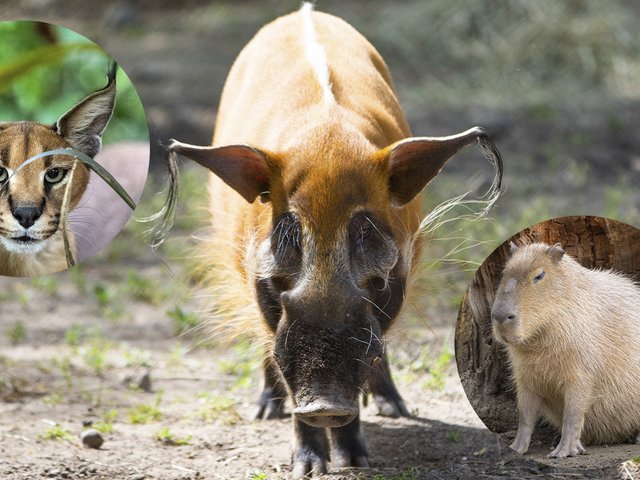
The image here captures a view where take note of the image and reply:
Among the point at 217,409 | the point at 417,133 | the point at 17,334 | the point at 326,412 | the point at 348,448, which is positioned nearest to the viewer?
the point at 326,412

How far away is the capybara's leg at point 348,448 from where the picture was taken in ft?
14.4

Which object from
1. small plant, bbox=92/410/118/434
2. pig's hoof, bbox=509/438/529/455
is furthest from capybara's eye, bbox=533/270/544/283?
small plant, bbox=92/410/118/434

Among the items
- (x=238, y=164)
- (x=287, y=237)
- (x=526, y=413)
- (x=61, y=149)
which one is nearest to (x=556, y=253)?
(x=526, y=413)

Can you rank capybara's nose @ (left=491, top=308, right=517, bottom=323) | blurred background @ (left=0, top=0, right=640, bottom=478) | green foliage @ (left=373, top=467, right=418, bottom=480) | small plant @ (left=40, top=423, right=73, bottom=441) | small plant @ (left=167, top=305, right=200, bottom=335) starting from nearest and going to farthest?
capybara's nose @ (left=491, top=308, right=517, bottom=323)
green foliage @ (left=373, top=467, right=418, bottom=480)
small plant @ (left=40, top=423, right=73, bottom=441)
blurred background @ (left=0, top=0, right=640, bottom=478)
small plant @ (left=167, top=305, right=200, bottom=335)

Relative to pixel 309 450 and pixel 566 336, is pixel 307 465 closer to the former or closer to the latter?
pixel 309 450

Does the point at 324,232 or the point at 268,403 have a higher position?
the point at 324,232

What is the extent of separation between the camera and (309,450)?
169 inches

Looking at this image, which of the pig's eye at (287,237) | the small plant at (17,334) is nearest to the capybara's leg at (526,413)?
the pig's eye at (287,237)

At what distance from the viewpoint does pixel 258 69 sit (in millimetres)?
5219

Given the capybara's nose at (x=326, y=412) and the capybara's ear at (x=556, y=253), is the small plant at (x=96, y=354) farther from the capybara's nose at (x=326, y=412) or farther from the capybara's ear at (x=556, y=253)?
the capybara's ear at (x=556, y=253)

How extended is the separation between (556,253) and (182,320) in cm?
291

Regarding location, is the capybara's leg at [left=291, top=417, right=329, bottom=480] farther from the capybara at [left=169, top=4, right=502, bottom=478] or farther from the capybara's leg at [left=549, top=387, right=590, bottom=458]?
the capybara's leg at [left=549, top=387, right=590, bottom=458]

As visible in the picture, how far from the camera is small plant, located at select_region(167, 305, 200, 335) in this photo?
6164mm

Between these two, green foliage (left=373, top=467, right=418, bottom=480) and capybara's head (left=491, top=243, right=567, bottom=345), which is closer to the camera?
capybara's head (left=491, top=243, right=567, bottom=345)
